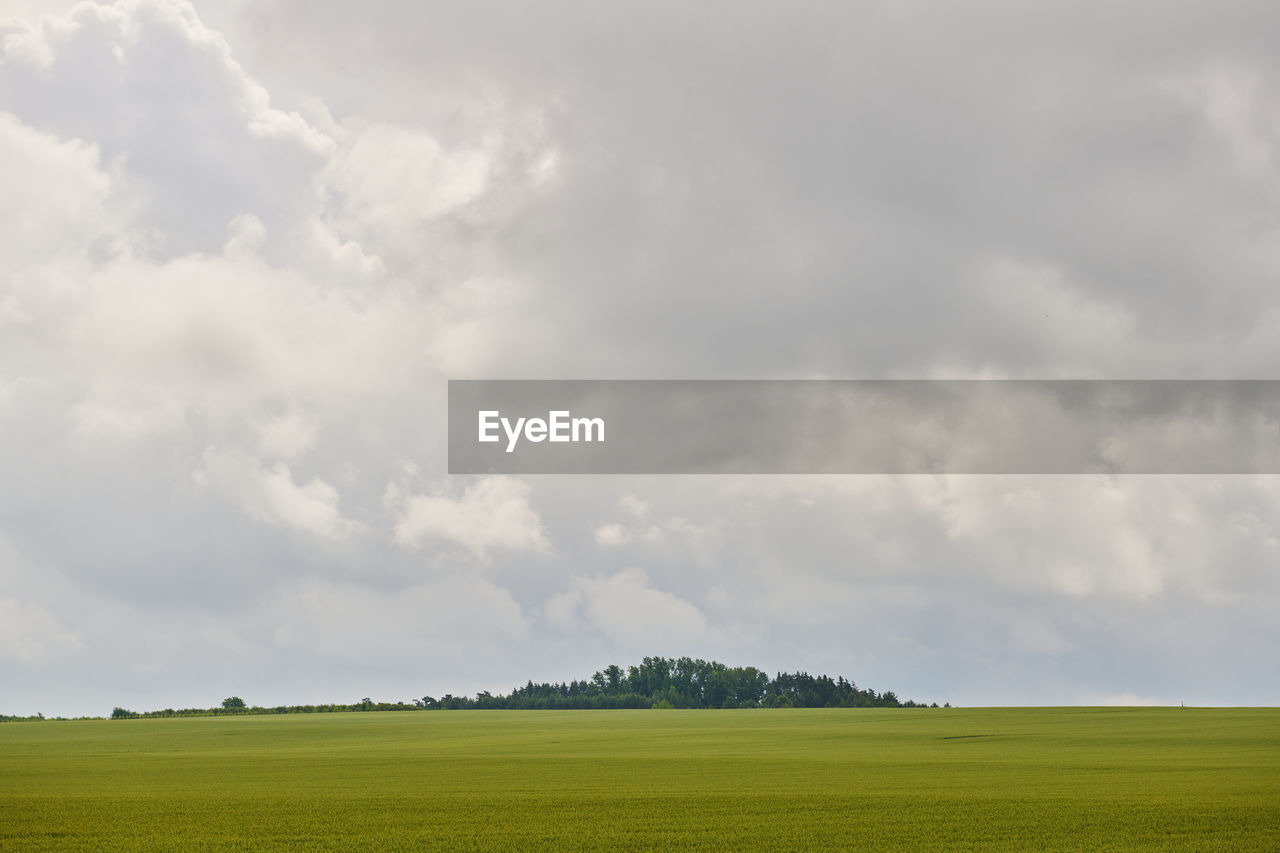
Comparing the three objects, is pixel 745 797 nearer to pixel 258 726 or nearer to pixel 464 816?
pixel 464 816

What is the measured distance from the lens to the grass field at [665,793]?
95.8 ft

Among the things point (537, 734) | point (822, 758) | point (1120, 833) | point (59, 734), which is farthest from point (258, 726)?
point (1120, 833)

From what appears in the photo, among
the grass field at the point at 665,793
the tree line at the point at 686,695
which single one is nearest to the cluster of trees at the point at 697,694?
the tree line at the point at 686,695

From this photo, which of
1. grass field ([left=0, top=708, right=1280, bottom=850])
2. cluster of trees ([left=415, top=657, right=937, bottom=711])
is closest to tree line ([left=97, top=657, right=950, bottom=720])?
cluster of trees ([left=415, top=657, right=937, bottom=711])

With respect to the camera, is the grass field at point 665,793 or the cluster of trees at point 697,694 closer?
the grass field at point 665,793

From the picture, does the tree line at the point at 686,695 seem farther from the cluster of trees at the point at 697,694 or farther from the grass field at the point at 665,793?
the grass field at the point at 665,793

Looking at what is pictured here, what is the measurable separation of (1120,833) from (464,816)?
18263 mm

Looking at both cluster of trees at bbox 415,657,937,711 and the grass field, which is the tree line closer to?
cluster of trees at bbox 415,657,937,711

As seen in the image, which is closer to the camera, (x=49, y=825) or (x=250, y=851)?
(x=250, y=851)

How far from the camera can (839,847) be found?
27.2 metres

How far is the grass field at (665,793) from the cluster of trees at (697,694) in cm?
9432

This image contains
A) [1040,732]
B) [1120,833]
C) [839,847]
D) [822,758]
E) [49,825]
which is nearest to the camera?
[839,847]

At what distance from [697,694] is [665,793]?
475 ft

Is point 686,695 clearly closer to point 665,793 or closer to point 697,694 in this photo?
point 697,694
